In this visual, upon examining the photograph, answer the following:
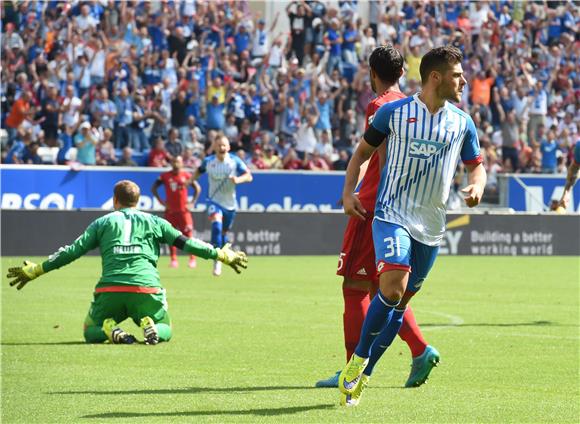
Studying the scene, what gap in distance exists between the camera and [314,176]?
3122cm

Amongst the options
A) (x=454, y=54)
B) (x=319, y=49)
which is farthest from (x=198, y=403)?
(x=319, y=49)

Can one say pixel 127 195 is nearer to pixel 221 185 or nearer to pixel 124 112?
pixel 221 185

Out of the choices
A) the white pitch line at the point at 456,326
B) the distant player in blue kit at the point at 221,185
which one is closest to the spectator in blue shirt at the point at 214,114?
the distant player in blue kit at the point at 221,185

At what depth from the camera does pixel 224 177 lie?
23875 mm

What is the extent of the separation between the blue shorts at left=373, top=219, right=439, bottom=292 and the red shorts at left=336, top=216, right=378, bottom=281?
61cm

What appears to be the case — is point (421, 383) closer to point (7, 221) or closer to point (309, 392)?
point (309, 392)

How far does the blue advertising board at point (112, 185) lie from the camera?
28.5 meters

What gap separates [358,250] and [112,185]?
21099 mm

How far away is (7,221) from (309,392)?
1954 cm

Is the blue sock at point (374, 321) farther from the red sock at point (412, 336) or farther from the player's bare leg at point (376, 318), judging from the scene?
the red sock at point (412, 336)

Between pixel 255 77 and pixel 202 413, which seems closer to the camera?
pixel 202 413

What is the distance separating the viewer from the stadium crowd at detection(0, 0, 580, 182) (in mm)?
29797

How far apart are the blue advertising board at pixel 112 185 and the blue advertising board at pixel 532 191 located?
475cm

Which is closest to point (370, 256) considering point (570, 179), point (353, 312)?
point (353, 312)
